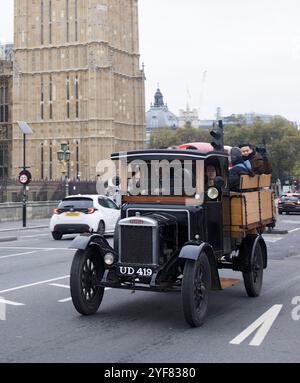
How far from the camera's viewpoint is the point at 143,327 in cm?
740

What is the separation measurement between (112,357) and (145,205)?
9.25 feet

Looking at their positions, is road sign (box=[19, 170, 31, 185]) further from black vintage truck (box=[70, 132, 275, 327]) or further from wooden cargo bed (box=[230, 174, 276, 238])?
black vintage truck (box=[70, 132, 275, 327])

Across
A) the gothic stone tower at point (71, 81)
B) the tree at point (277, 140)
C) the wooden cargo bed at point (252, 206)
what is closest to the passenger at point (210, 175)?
the wooden cargo bed at point (252, 206)

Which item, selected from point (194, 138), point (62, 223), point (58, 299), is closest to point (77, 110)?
point (194, 138)

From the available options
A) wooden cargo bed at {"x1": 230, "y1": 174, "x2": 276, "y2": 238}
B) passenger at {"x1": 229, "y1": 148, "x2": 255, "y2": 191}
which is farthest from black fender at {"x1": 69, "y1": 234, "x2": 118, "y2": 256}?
passenger at {"x1": 229, "y1": 148, "x2": 255, "y2": 191}

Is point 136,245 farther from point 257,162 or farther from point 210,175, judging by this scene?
point 257,162

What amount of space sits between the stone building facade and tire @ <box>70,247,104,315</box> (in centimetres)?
7449

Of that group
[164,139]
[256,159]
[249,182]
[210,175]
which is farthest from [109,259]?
[164,139]

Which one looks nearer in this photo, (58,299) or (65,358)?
(65,358)

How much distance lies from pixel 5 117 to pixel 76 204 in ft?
210

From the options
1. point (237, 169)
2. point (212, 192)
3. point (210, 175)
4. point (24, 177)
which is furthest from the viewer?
point (24, 177)

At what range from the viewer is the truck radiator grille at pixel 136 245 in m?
7.62

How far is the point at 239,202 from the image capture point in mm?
9008
